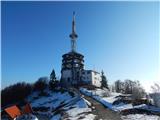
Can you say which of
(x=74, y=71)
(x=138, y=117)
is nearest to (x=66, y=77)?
(x=74, y=71)

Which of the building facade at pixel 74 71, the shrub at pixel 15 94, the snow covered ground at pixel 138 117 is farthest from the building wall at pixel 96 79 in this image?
the snow covered ground at pixel 138 117

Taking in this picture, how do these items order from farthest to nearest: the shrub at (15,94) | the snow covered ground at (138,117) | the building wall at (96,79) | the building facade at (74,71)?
the building wall at (96,79)
the shrub at (15,94)
the building facade at (74,71)
the snow covered ground at (138,117)

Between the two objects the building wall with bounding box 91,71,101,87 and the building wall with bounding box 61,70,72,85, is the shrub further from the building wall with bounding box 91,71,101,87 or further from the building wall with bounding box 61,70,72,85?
the building wall with bounding box 91,71,101,87

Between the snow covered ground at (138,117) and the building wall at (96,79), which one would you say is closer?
the snow covered ground at (138,117)

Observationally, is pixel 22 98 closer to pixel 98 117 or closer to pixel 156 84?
pixel 156 84

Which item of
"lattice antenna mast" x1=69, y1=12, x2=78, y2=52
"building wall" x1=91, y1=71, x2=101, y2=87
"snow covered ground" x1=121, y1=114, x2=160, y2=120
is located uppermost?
"lattice antenna mast" x1=69, y1=12, x2=78, y2=52

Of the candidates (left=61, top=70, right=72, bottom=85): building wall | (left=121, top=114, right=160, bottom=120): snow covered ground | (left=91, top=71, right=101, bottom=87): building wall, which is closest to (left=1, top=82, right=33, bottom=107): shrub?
(left=61, top=70, right=72, bottom=85): building wall

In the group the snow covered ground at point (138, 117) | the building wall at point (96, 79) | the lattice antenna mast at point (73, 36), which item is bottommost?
the snow covered ground at point (138, 117)

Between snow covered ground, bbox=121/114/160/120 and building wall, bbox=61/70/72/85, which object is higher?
building wall, bbox=61/70/72/85

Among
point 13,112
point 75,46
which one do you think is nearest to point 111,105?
point 13,112

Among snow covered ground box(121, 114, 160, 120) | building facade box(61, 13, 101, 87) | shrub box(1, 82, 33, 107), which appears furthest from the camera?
shrub box(1, 82, 33, 107)

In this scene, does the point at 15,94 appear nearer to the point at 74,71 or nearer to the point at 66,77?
the point at 66,77

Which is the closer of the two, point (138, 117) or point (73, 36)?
point (138, 117)

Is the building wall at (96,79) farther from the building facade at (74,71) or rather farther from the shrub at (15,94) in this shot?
the shrub at (15,94)
